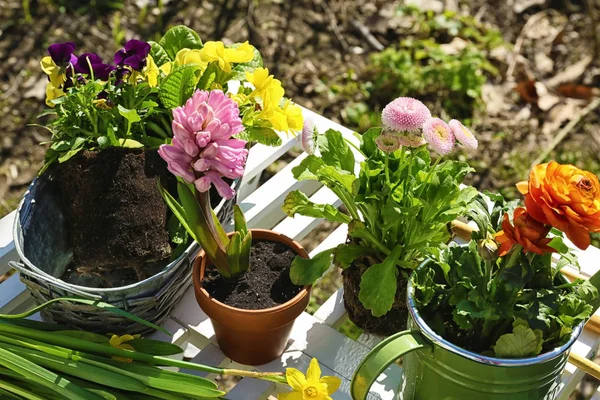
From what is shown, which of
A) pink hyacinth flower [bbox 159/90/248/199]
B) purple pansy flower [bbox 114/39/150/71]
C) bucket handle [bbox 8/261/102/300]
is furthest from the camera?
purple pansy flower [bbox 114/39/150/71]

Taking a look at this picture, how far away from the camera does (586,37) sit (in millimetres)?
2584

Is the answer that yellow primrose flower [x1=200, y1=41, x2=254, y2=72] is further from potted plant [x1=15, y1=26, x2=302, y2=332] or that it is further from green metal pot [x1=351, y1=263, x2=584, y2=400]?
green metal pot [x1=351, y1=263, x2=584, y2=400]

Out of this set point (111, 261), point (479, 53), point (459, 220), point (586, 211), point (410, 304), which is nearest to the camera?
point (586, 211)

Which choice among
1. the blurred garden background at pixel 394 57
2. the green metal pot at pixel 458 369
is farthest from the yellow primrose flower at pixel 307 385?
the blurred garden background at pixel 394 57

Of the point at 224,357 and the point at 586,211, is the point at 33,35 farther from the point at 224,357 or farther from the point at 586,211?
the point at 586,211

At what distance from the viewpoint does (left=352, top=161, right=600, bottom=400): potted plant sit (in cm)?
91

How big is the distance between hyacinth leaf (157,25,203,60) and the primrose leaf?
756 mm

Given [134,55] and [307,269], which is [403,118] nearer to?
[307,269]

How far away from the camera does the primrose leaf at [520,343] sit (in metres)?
0.96

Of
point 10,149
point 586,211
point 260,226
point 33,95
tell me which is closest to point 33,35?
point 33,95

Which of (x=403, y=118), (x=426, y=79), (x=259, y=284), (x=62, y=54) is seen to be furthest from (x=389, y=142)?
(x=426, y=79)

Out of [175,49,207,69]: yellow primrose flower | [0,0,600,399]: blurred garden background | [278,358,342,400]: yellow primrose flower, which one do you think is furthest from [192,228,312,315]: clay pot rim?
[0,0,600,399]: blurred garden background

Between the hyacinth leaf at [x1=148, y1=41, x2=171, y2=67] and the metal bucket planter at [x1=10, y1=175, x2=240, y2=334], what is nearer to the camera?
the metal bucket planter at [x1=10, y1=175, x2=240, y2=334]

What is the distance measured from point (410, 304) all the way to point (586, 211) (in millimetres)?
256
